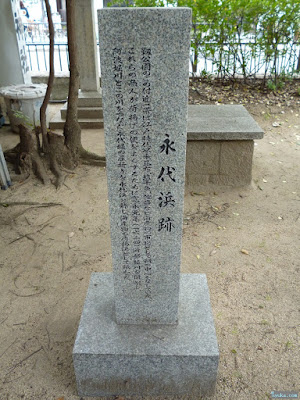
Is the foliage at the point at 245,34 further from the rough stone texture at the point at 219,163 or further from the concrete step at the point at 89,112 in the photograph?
the rough stone texture at the point at 219,163

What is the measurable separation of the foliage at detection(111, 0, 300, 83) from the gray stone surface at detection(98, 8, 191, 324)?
21.0ft

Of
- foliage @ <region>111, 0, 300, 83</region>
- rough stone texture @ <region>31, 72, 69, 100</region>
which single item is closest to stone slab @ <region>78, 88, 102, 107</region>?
rough stone texture @ <region>31, 72, 69, 100</region>

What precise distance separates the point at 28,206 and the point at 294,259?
3.15m

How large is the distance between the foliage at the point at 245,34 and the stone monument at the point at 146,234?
6268 mm

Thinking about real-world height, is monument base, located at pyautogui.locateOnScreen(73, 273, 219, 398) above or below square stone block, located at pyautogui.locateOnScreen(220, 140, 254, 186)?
below

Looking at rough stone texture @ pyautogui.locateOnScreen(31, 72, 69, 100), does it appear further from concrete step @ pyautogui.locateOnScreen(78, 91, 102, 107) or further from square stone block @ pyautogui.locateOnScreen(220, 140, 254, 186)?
square stone block @ pyautogui.locateOnScreen(220, 140, 254, 186)

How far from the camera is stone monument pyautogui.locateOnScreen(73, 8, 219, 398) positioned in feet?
5.75

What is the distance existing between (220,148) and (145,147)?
292 centimetres

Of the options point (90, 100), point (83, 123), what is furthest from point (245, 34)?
point (83, 123)

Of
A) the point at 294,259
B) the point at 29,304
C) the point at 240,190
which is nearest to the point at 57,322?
the point at 29,304

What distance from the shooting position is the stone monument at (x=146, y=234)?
1.75 meters

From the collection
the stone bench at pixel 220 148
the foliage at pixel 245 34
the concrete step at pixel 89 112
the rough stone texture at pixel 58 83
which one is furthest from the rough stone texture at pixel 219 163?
the rough stone texture at pixel 58 83

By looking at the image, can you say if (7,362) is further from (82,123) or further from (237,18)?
(237,18)

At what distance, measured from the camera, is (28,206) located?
4.62 m
